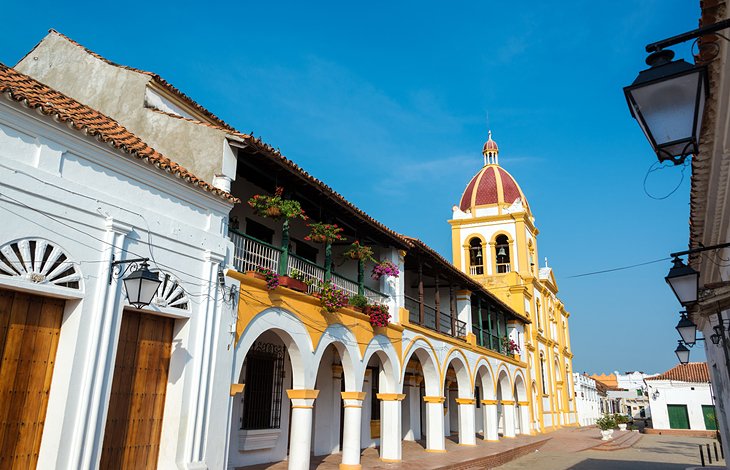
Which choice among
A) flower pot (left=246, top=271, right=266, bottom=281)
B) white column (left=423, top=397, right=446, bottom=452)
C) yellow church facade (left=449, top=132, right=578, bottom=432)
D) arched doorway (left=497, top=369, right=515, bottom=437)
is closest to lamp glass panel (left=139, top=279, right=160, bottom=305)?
flower pot (left=246, top=271, right=266, bottom=281)

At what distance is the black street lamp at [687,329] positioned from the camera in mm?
8438

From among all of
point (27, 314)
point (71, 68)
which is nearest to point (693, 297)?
point (27, 314)

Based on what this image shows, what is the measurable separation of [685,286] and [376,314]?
8676 millimetres

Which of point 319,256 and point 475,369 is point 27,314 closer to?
point 319,256

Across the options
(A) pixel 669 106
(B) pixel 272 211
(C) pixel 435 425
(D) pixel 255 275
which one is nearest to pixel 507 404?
(C) pixel 435 425

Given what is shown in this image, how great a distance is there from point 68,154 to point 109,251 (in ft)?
4.54

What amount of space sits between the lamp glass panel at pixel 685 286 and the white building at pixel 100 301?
6.59m

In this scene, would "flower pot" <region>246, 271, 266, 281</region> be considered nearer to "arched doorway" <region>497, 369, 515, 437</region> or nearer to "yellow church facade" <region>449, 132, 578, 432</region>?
"arched doorway" <region>497, 369, 515, 437</region>

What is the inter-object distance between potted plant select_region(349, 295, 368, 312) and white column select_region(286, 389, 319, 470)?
2705 millimetres

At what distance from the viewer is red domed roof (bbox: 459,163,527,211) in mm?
32969

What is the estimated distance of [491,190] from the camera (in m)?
33.4

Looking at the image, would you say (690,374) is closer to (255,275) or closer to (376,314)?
→ (376,314)

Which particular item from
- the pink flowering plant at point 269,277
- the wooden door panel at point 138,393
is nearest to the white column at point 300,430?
the pink flowering plant at point 269,277

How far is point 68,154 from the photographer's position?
23.2ft
